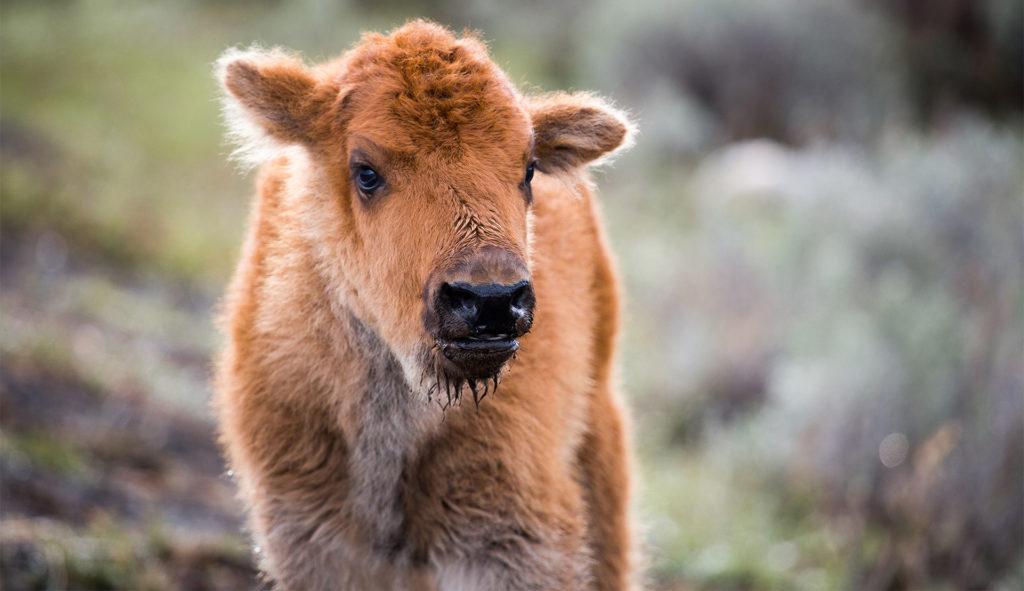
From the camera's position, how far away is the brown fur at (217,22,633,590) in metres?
3.70

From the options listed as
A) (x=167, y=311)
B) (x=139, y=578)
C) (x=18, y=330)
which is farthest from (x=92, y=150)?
(x=139, y=578)

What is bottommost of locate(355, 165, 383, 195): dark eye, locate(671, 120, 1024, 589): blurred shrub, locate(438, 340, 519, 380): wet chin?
locate(671, 120, 1024, 589): blurred shrub

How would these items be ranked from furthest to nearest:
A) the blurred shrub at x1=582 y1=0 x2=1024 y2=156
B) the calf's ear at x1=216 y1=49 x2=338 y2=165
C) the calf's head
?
the blurred shrub at x1=582 y1=0 x2=1024 y2=156 < the calf's ear at x1=216 y1=49 x2=338 y2=165 < the calf's head

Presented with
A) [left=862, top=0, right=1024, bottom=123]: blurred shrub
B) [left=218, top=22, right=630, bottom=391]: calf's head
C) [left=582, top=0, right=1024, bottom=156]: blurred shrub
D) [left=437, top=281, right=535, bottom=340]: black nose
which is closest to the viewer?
[left=437, top=281, right=535, bottom=340]: black nose

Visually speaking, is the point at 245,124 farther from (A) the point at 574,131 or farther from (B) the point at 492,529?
(B) the point at 492,529

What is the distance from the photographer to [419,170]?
366 centimetres

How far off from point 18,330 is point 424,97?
15.7 feet

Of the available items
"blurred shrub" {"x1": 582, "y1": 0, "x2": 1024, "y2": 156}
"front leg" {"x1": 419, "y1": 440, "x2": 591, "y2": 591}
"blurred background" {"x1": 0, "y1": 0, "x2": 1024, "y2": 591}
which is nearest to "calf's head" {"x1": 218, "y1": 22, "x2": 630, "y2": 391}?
"front leg" {"x1": 419, "y1": 440, "x2": 591, "y2": 591}

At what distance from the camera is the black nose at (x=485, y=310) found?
3275 millimetres

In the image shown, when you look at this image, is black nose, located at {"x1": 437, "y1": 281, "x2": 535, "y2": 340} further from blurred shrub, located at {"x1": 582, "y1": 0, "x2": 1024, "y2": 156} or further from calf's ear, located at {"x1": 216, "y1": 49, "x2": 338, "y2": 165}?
blurred shrub, located at {"x1": 582, "y1": 0, "x2": 1024, "y2": 156}

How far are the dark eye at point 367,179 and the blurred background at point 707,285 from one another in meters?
1.17

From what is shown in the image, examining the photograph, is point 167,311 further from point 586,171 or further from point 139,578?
point 586,171

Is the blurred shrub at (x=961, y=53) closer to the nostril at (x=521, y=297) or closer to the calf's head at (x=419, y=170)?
the calf's head at (x=419, y=170)

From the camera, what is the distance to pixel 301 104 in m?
4.05
